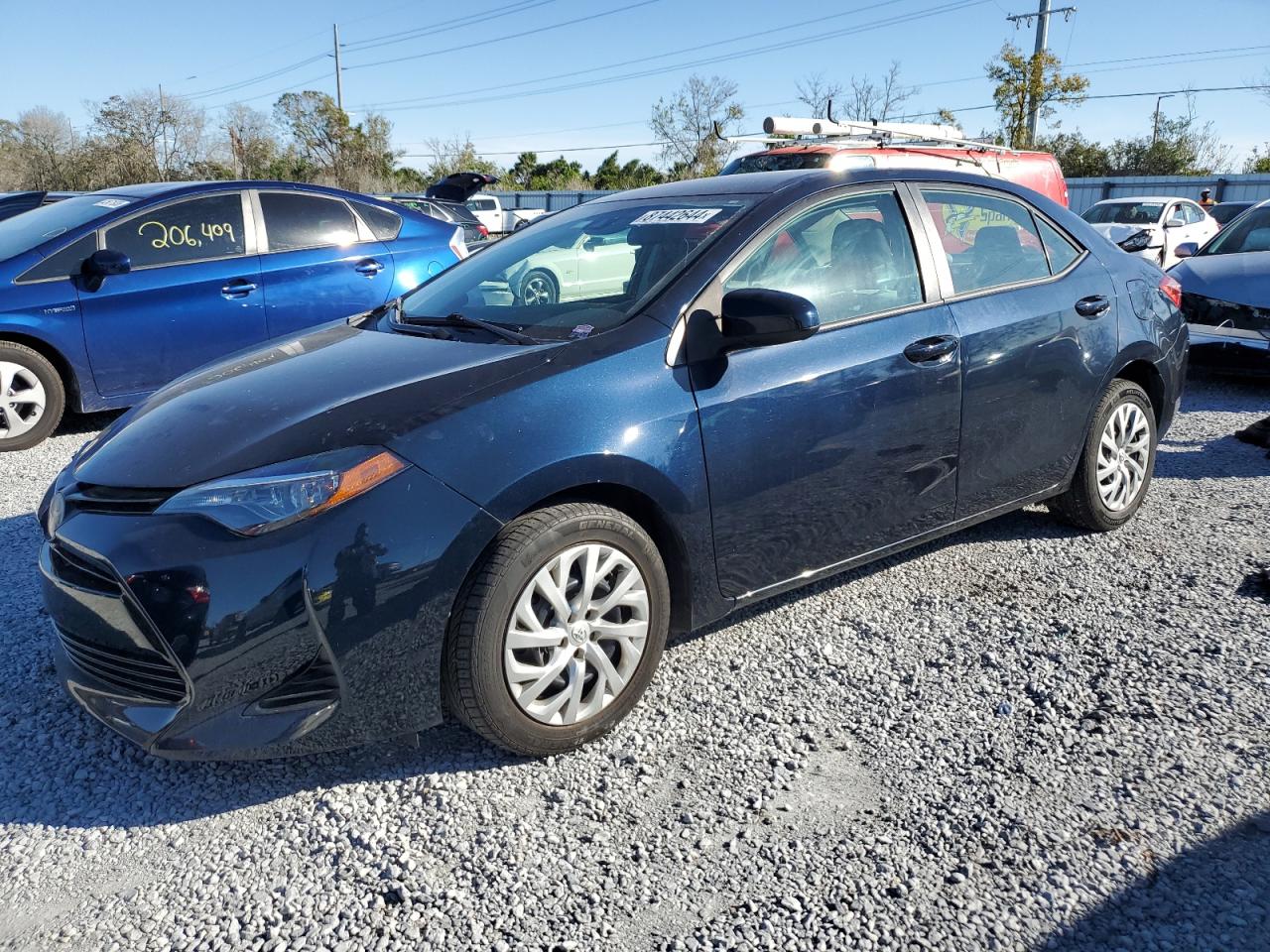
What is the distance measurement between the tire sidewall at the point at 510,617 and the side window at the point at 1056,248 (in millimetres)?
2413

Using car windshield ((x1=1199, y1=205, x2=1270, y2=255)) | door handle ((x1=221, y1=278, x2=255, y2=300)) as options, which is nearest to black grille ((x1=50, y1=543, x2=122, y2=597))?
door handle ((x1=221, y1=278, x2=255, y2=300))

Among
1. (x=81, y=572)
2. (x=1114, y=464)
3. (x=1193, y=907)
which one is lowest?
(x=1193, y=907)

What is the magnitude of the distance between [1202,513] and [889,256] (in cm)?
241

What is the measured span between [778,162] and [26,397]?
7.88m

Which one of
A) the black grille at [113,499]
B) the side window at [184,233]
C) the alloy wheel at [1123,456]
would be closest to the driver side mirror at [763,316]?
the black grille at [113,499]

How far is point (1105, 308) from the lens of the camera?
4.22 metres

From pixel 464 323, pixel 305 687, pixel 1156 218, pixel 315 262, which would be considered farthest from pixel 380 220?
pixel 1156 218

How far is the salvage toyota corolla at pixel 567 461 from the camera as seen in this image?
8.11 feet

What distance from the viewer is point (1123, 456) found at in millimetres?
4453

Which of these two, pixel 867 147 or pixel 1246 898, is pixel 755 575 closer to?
pixel 1246 898

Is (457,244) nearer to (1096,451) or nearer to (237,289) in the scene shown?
(237,289)

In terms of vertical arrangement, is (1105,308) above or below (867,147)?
below

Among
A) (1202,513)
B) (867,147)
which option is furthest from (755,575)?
(867,147)

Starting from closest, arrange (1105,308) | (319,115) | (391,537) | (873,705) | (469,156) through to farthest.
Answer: (391,537), (873,705), (1105,308), (319,115), (469,156)
